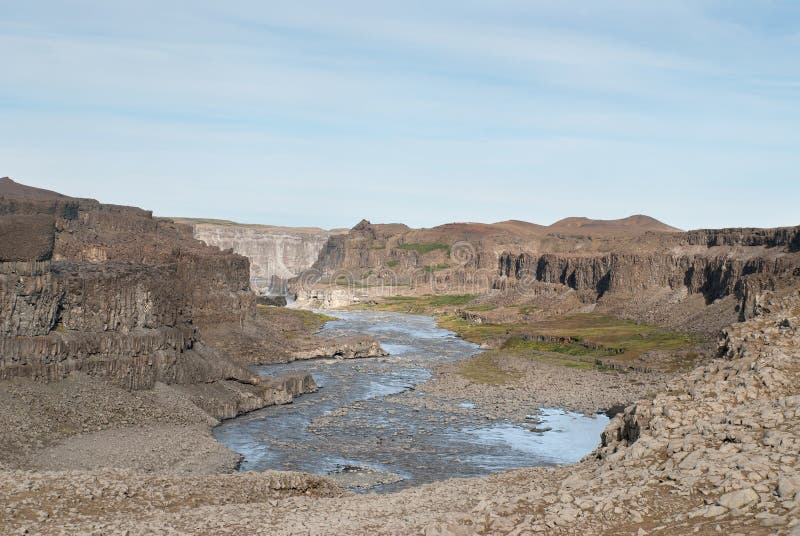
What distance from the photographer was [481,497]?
30.2m

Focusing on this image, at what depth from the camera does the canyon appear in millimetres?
24859

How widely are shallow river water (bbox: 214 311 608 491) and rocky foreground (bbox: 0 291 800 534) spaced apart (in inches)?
755

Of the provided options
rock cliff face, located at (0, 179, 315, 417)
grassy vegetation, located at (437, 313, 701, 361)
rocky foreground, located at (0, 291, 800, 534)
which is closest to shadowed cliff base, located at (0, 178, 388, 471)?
rock cliff face, located at (0, 179, 315, 417)

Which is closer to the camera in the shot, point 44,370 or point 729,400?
point 729,400

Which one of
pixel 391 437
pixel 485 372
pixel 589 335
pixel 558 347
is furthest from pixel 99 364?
pixel 589 335

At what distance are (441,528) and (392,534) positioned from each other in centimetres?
245

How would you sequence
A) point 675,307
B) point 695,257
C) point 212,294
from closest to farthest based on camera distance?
point 212,294 < point 675,307 < point 695,257

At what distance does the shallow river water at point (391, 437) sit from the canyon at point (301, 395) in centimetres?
229

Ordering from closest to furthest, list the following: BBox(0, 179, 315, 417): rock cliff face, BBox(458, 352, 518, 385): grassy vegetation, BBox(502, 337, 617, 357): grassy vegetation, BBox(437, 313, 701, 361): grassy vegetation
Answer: BBox(0, 179, 315, 417): rock cliff face < BBox(458, 352, 518, 385): grassy vegetation < BBox(437, 313, 701, 361): grassy vegetation < BBox(502, 337, 617, 357): grassy vegetation

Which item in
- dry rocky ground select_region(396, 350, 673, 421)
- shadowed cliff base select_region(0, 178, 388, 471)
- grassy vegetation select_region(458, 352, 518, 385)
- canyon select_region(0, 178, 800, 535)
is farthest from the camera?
grassy vegetation select_region(458, 352, 518, 385)

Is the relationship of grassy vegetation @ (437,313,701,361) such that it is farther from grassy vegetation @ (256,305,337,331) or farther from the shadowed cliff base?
the shadowed cliff base

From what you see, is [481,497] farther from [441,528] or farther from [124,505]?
[124,505]

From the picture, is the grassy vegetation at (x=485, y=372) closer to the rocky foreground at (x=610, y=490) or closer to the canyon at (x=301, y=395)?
the canyon at (x=301, y=395)

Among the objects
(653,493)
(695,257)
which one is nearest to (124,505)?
(653,493)
